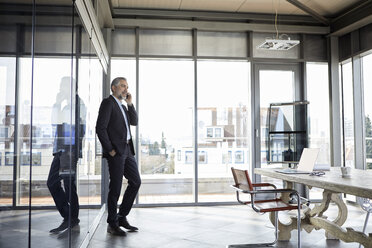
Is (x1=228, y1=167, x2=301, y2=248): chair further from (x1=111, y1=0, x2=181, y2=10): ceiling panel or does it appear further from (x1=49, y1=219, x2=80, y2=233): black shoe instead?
(x1=111, y1=0, x2=181, y2=10): ceiling panel

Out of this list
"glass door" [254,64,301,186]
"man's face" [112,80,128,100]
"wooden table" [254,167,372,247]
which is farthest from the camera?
"glass door" [254,64,301,186]

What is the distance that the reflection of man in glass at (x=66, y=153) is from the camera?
7.90 feet

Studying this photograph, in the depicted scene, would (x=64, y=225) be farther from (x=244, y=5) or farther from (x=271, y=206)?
(x=244, y=5)

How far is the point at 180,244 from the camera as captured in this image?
12.9ft

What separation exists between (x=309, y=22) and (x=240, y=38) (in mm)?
1327

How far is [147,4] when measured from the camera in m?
6.11

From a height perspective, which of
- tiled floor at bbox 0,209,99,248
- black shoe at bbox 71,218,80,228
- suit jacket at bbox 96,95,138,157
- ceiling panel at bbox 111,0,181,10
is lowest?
black shoe at bbox 71,218,80,228

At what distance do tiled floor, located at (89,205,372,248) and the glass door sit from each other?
111 cm

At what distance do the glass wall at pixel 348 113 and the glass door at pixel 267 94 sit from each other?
86cm

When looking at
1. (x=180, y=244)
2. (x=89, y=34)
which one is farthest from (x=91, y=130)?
(x=180, y=244)

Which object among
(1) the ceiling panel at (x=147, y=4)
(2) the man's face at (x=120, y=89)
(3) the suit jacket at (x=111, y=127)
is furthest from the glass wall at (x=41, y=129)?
(1) the ceiling panel at (x=147, y=4)

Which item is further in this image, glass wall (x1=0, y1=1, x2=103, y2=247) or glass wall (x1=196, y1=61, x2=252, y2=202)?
glass wall (x1=196, y1=61, x2=252, y2=202)

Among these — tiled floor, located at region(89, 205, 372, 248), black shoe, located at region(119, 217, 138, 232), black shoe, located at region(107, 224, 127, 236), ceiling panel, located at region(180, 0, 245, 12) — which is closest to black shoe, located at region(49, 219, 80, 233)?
tiled floor, located at region(89, 205, 372, 248)

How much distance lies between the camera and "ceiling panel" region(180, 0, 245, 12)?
19.8 ft
